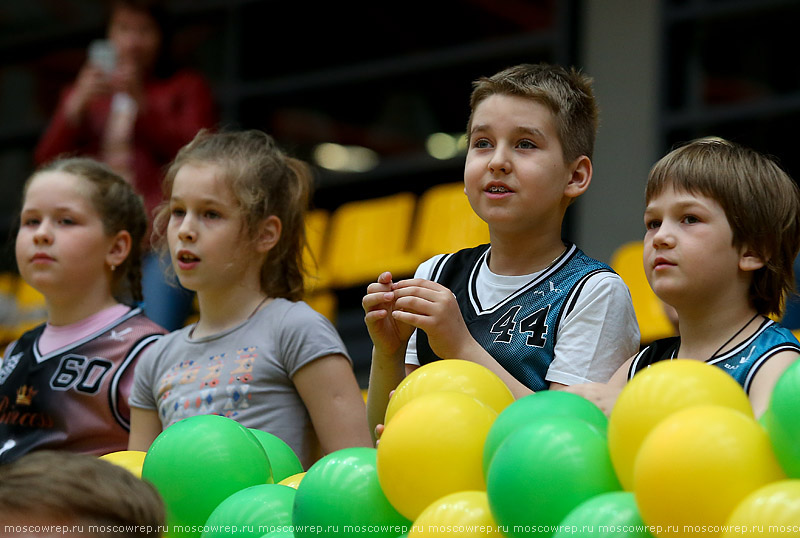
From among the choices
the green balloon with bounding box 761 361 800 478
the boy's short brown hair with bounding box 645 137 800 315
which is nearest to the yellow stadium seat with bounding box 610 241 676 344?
the boy's short brown hair with bounding box 645 137 800 315

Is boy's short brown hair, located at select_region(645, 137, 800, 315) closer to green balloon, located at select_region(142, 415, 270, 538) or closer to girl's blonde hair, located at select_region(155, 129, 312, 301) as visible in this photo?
green balloon, located at select_region(142, 415, 270, 538)

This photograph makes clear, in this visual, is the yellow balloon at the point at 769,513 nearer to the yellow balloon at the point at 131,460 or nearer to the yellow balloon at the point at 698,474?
the yellow balloon at the point at 698,474

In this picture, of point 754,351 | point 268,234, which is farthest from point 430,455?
point 268,234

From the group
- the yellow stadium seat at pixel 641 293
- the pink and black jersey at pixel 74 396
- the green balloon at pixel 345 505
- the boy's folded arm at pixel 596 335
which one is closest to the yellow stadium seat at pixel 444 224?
the yellow stadium seat at pixel 641 293

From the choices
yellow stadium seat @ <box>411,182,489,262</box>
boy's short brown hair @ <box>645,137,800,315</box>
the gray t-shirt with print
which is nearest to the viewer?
boy's short brown hair @ <box>645,137,800,315</box>

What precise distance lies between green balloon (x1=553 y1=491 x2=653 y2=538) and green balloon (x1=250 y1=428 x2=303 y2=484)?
78 cm

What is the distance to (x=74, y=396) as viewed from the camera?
273cm

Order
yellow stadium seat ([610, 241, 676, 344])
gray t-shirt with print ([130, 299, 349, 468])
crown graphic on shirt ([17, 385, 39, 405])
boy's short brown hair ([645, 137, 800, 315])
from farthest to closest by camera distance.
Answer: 1. yellow stadium seat ([610, 241, 676, 344])
2. crown graphic on shirt ([17, 385, 39, 405])
3. gray t-shirt with print ([130, 299, 349, 468])
4. boy's short brown hair ([645, 137, 800, 315])

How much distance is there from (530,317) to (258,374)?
0.65m

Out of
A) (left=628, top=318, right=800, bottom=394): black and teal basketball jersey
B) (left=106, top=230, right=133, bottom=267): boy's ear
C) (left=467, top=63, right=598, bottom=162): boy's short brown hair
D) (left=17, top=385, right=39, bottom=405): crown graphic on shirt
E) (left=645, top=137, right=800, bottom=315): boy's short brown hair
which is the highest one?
(left=467, top=63, right=598, bottom=162): boy's short brown hair

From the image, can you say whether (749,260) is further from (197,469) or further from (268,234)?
(268,234)

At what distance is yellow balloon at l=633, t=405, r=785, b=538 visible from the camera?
1.26 meters

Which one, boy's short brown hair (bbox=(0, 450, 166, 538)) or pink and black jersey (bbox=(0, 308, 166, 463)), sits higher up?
boy's short brown hair (bbox=(0, 450, 166, 538))

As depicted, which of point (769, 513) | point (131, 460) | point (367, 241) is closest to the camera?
point (769, 513)
